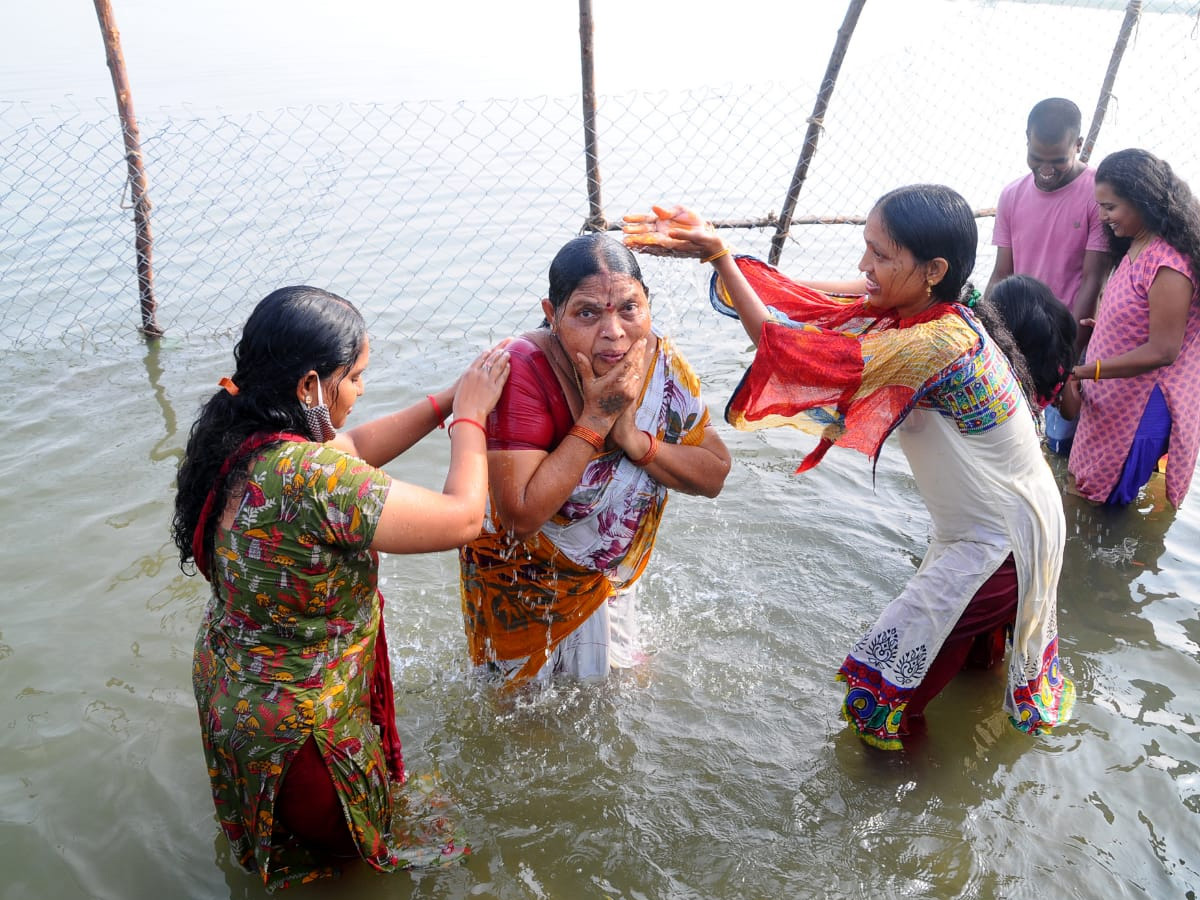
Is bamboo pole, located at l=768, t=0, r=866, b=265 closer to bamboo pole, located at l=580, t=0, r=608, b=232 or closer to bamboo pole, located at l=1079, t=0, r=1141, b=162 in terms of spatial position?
bamboo pole, located at l=580, t=0, r=608, b=232

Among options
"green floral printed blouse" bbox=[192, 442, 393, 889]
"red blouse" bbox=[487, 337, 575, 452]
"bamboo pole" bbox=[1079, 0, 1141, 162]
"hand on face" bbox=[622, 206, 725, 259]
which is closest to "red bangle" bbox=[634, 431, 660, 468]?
"red blouse" bbox=[487, 337, 575, 452]

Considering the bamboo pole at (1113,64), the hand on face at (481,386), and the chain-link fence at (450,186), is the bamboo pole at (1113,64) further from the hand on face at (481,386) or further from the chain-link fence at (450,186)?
the hand on face at (481,386)

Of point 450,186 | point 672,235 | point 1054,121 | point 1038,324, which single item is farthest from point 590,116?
point 450,186

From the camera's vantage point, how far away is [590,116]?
5.70 metres

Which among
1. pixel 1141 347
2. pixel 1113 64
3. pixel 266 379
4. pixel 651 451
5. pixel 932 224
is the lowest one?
pixel 1141 347

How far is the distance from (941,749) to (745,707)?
0.75 metres

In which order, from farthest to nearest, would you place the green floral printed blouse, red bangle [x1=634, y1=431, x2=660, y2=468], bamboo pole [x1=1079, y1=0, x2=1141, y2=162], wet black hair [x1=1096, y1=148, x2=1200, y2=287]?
bamboo pole [x1=1079, y1=0, x2=1141, y2=162], wet black hair [x1=1096, y1=148, x2=1200, y2=287], red bangle [x1=634, y1=431, x2=660, y2=468], the green floral printed blouse

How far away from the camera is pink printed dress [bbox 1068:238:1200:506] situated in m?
4.42

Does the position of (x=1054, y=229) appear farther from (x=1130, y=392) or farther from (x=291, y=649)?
(x=291, y=649)

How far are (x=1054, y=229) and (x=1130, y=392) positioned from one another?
1.01 m

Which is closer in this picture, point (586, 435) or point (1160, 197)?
point (586, 435)

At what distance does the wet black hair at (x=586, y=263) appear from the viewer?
272 cm

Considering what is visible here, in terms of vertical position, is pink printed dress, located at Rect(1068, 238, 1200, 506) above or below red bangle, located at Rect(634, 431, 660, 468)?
below

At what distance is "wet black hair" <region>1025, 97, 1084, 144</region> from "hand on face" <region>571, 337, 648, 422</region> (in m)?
3.10
